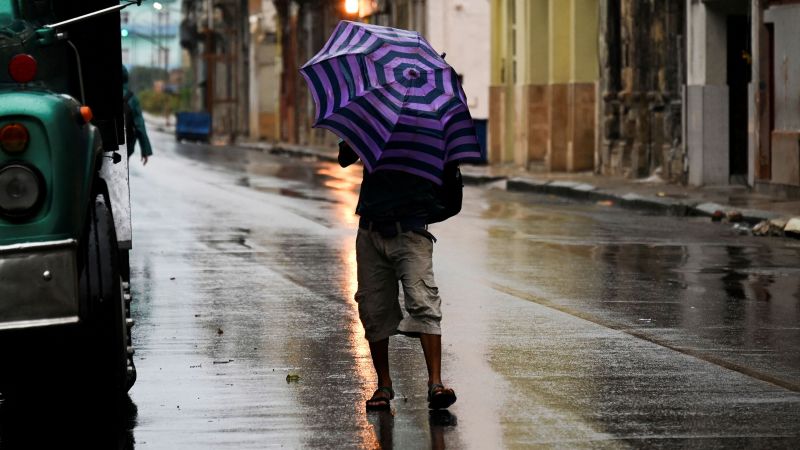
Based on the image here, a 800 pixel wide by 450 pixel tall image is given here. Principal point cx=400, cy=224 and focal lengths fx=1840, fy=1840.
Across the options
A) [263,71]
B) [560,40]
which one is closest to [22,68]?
[560,40]

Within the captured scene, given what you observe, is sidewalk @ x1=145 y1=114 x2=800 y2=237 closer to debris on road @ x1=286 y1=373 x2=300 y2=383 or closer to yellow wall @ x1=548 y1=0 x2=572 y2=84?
yellow wall @ x1=548 y1=0 x2=572 y2=84

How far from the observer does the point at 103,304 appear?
26.8 feet

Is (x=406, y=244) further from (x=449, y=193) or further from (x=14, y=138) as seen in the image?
(x=14, y=138)

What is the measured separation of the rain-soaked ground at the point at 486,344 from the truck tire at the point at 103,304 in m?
0.25

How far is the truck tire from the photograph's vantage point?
778 cm

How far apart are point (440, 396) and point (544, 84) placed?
31697mm

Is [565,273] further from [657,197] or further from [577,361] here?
[657,197]

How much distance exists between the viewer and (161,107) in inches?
6097

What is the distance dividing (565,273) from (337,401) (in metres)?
7.05

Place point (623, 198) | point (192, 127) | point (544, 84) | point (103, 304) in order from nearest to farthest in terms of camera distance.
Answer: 1. point (103, 304)
2. point (623, 198)
3. point (544, 84)
4. point (192, 127)

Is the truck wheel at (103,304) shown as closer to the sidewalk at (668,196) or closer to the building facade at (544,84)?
the sidewalk at (668,196)

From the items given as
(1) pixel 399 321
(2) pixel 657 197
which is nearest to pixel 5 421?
(1) pixel 399 321

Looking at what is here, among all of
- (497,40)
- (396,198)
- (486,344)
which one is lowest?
(486,344)

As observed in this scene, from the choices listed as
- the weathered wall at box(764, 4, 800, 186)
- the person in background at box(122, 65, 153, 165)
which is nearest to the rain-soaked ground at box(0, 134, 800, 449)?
the person in background at box(122, 65, 153, 165)
